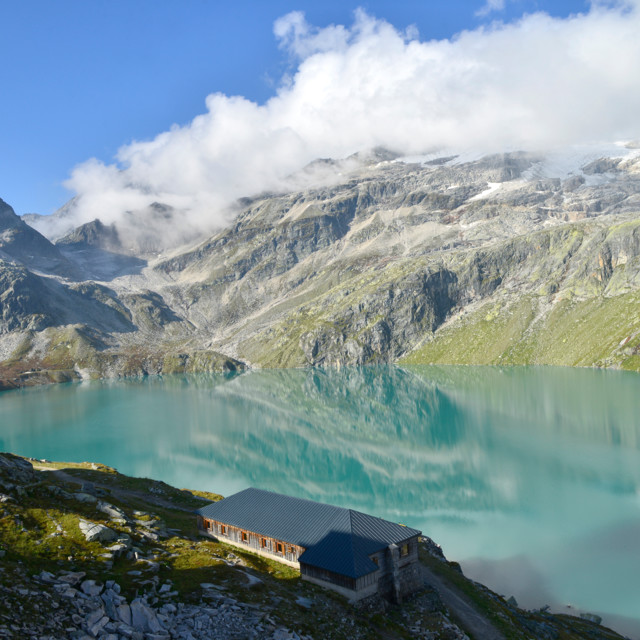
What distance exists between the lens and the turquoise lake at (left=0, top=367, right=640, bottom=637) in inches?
2035

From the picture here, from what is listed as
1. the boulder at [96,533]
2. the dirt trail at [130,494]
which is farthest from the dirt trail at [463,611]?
the dirt trail at [130,494]

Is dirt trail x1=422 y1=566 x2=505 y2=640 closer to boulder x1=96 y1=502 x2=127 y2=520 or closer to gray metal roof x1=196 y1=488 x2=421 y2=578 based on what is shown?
gray metal roof x1=196 y1=488 x2=421 y2=578

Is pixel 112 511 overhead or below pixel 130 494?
overhead

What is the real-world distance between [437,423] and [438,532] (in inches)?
2256

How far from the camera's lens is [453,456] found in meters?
89.6

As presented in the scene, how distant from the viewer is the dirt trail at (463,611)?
3469 centimetres

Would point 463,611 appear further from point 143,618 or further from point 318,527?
point 143,618

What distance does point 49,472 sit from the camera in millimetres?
60875

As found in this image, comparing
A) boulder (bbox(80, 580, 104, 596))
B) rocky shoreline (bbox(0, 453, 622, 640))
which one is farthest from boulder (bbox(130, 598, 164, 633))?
boulder (bbox(80, 580, 104, 596))

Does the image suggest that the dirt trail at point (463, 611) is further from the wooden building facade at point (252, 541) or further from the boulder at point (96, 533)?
the boulder at point (96, 533)

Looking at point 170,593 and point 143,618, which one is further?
point 170,593

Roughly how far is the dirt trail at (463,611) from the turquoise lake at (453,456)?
974 centimetres

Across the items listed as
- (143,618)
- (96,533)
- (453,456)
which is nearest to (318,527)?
(96,533)

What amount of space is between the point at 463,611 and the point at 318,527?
11.4 meters
